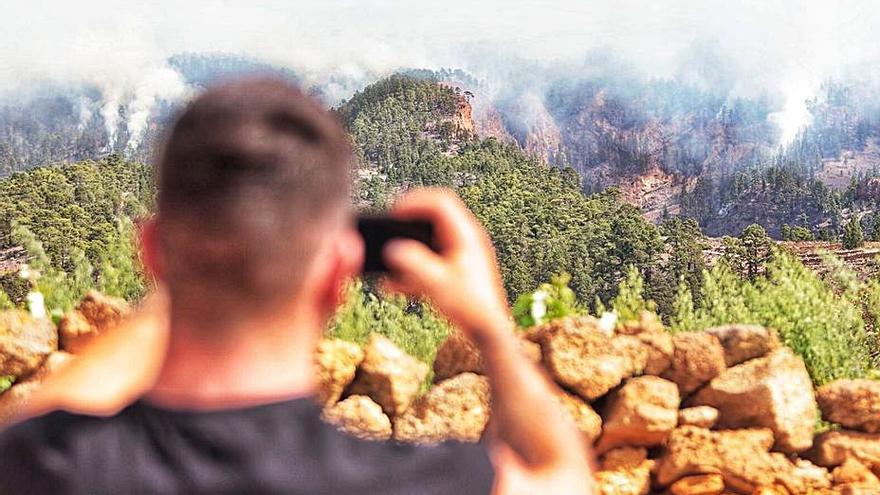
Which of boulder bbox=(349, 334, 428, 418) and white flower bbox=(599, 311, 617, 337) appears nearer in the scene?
boulder bbox=(349, 334, 428, 418)

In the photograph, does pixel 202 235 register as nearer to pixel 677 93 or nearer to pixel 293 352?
pixel 293 352

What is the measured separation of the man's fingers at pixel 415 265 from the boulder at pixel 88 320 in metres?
3.15

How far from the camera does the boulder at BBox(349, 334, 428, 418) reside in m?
3.48

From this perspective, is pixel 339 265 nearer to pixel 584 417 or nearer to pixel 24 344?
pixel 584 417

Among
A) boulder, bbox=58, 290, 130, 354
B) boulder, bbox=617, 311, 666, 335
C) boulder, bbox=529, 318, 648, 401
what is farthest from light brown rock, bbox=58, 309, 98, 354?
boulder, bbox=617, 311, 666, 335

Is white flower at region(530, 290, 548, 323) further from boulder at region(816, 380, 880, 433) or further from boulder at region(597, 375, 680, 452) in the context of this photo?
boulder at region(816, 380, 880, 433)

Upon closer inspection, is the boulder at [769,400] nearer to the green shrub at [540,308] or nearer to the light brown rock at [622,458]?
the light brown rock at [622,458]

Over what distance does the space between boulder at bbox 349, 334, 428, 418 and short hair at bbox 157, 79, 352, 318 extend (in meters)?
2.91

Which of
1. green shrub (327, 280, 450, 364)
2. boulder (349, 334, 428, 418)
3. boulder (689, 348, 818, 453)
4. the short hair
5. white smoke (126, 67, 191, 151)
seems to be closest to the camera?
the short hair

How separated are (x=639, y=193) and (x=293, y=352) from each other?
→ 207 feet

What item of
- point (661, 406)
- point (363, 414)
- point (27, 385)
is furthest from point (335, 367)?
point (661, 406)

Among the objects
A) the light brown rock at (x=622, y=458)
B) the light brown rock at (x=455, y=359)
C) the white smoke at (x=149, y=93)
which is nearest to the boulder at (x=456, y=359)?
the light brown rock at (x=455, y=359)

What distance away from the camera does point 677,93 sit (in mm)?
75375

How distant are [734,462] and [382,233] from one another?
306 cm
